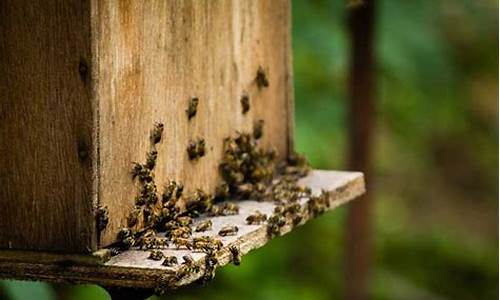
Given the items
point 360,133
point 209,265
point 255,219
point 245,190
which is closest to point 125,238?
point 209,265

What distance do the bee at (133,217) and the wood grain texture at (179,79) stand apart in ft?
0.06

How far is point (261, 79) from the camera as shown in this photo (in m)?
4.09

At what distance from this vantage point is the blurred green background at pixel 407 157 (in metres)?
6.06

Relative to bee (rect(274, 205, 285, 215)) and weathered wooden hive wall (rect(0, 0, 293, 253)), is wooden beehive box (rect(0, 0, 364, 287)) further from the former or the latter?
bee (rect(274, 205, 285, 215))

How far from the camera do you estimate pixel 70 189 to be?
2.93 m

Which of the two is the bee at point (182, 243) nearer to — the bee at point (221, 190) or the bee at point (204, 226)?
the bee at point (204, 226)

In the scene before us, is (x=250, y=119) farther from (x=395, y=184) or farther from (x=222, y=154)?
(x=395, y=184)

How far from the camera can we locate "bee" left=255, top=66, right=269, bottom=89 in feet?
13.4

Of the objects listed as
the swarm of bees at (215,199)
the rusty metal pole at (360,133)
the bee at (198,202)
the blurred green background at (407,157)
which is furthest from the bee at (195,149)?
→ the rusty metal pole at (360,133)

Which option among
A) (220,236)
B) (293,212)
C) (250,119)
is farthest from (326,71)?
(220,236)

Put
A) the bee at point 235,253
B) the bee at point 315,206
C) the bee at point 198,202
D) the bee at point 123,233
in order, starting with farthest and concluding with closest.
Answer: the bee at point 315,206 → the bee at point 198,202 → the bee at point 235,253 → the bee at point 123,233

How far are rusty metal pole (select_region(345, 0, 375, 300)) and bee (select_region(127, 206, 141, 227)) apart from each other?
3062mm

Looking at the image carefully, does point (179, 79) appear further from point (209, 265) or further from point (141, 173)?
point (209, 265)

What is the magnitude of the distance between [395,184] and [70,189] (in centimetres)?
718
